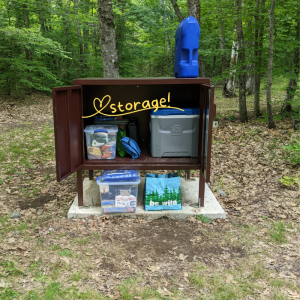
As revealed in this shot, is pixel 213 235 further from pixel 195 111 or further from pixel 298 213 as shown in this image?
pixel 195 111

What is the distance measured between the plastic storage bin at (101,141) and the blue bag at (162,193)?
2.51 ft

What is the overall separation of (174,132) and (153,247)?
5.48ft

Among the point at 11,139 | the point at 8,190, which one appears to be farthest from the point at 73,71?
the point at 8,190

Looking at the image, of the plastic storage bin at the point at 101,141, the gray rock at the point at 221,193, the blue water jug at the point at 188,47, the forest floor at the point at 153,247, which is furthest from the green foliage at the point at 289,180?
the plastic storage bin at the point at 101,141

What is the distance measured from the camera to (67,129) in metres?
3.69

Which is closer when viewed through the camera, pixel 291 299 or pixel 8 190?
pixel 291 299

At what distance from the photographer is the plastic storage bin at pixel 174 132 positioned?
4230mm

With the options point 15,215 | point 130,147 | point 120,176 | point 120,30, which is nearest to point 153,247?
point 120,176

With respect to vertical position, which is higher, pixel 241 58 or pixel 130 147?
pixel 241 58

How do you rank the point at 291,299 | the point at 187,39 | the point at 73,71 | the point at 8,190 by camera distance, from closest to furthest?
the point at 291,299
the point at 187,39
the point at 8,190
the point at 73,71

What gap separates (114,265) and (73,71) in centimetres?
1362

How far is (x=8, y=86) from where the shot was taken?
43.6 feet

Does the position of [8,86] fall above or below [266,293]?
above

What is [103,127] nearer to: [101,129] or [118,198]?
[101,129]
